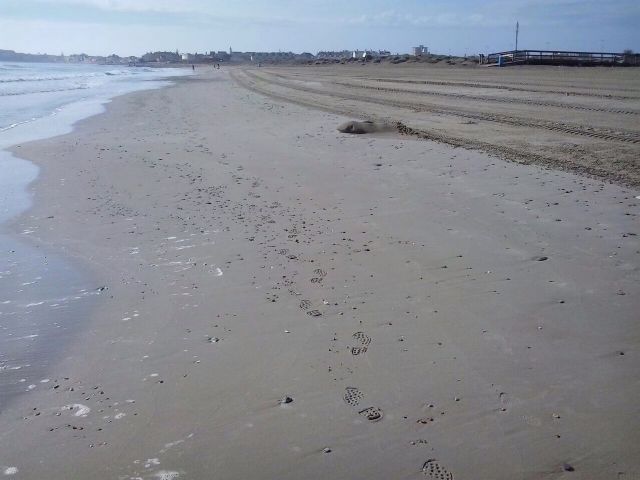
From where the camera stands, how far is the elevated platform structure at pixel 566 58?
1483 inches

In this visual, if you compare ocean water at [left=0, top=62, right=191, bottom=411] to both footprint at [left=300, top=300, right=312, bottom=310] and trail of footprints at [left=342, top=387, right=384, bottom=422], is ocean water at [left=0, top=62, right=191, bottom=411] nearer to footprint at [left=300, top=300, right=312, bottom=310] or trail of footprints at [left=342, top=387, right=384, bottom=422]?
footprint at [left=300, top=300, right=312, bottom=310]

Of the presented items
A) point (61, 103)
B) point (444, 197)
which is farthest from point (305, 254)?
point (61, 103)

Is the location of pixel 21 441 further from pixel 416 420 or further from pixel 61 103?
pixel 61 103

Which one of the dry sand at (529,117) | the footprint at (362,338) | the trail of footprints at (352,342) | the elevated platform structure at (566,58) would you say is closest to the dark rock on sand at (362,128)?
the dry sand at (529,117)

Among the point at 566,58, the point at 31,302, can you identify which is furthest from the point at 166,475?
the point at 566,58

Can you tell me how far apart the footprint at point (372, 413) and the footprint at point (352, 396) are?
0.08 metres

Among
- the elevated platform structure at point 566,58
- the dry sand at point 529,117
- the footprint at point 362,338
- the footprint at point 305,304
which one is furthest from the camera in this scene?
the elevated platform structure at point 566,58

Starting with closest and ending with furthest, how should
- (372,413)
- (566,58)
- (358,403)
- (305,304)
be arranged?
1. (372,413)
2. (358,403)
3. (305,304)
4. (566,58)

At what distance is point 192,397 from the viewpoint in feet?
11.1

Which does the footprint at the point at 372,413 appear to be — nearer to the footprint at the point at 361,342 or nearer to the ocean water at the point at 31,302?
the footprint at the point at 361,342

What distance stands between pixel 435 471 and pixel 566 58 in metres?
44.1

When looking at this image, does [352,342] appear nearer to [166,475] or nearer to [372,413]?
[372,413]

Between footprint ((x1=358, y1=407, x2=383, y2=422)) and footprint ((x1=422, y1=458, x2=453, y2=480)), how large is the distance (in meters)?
0.43

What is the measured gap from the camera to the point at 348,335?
13.3ft
